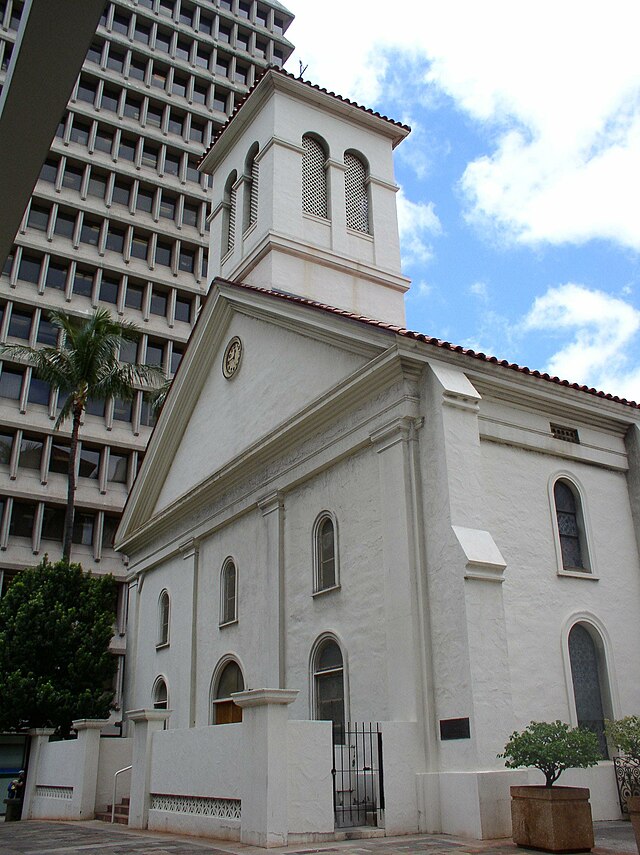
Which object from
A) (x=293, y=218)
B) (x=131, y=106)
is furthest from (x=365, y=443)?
(x=131, y=106)

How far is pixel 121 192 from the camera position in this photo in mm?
46125

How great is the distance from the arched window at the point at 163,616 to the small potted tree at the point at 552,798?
44.4ft

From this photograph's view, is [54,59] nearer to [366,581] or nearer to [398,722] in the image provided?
[398,722]

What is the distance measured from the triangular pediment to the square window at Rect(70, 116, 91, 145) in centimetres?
2754

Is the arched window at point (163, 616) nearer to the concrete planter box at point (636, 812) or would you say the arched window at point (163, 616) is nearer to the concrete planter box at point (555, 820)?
the concrete planter box at point (555, 820)

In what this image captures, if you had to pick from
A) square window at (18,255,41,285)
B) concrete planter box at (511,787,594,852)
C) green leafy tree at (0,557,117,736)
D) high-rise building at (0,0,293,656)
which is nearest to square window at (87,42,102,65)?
high-rise building at (0,0,293,656)

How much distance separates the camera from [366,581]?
49.6ft

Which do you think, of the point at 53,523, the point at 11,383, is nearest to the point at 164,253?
the point at 11,383

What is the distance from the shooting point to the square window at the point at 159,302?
146ft

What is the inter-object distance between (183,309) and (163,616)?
983 inches

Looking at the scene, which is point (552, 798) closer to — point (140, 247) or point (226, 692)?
point (226, 692)

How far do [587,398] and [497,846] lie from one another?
889 cm

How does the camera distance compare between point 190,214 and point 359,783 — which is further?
point 190,214

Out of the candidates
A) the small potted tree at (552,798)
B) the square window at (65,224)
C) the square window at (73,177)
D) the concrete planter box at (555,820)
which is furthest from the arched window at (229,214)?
the square window at (73,177)
